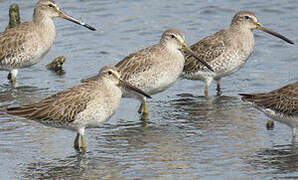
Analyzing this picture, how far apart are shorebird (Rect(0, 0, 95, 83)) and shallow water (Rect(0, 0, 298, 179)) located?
452 millimetres

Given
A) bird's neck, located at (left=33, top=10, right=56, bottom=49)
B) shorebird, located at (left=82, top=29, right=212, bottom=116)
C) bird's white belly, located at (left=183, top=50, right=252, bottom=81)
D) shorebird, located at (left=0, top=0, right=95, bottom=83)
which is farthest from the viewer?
bird's neck, located at (left=33, top=10, right=56, bottom=49)

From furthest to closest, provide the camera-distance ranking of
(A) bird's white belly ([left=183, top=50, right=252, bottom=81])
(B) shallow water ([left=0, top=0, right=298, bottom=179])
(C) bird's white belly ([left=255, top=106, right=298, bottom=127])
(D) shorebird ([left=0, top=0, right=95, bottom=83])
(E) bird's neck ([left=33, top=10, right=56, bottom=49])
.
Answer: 1. (E) bird's neck ([left=33, top=10, right=56, bottom=49])
2. (D) shorebird ([left=0, top=0, right=95, bottom=83])
3. (A) bird's white belly ([left=183, top=50, right=252, bottom=81])
4. (C) bird's white belly ([left=255, top=106, right=298, bottom=127])
5. (B) shallow water ([left=0, top=0, right=298, bottom=179])

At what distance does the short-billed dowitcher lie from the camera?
12.7 meters

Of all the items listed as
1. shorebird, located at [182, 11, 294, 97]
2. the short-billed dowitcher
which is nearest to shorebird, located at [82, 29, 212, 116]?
the short-billed dowitcher

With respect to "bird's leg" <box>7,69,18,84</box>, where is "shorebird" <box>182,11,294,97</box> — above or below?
above

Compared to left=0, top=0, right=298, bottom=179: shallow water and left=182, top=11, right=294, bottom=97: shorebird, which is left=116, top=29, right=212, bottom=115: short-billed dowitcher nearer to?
left=0, top=0, right=298, bottom=179: shallow water

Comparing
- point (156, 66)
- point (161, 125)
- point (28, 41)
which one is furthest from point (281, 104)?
point (28, 41)

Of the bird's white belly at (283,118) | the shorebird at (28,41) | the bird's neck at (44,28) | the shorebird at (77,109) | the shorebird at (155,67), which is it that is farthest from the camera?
the bird's neck at (44,28)

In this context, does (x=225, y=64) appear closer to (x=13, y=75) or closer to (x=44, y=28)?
(x=44, y=28)

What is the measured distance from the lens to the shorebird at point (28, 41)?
15.1 m

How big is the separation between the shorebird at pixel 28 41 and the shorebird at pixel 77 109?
4515mm

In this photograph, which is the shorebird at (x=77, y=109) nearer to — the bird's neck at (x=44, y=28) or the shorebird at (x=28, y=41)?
the shorebird at (x=28, y=41)

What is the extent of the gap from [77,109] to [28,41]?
509cm

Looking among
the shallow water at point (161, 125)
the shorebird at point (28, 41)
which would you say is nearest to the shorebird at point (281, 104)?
the shallow water at point (161, 125)
